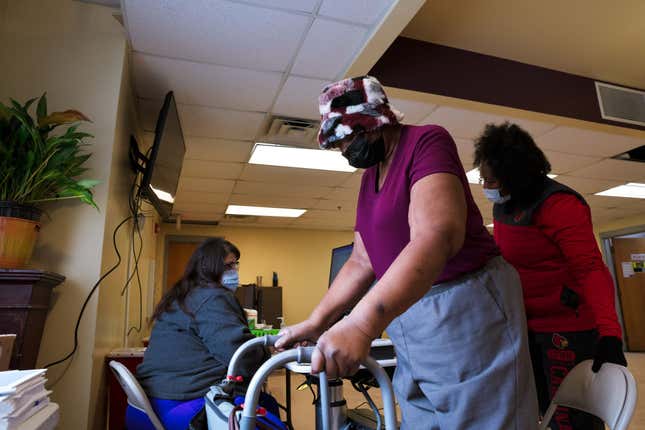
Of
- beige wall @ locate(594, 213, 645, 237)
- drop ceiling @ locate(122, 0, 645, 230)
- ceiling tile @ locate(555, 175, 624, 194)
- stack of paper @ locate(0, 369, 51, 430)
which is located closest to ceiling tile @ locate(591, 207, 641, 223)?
beige wall @ locate(594, 213, 645, 237)

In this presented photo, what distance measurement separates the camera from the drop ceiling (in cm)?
218

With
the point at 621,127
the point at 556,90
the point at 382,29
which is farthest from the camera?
the point at 621,127

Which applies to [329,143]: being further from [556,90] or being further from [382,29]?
[556,90]

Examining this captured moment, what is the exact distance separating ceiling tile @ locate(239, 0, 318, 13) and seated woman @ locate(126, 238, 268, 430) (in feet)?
4.59

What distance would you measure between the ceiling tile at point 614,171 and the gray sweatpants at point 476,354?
15.2ft

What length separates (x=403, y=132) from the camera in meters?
1.01

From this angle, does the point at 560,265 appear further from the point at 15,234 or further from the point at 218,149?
the point at 218,149

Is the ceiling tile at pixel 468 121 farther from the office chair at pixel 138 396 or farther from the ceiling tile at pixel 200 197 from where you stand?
the ceiling tile at pixel 200 197

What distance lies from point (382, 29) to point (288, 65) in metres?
0.67

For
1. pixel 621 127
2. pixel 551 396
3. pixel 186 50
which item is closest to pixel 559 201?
pixel 551 396

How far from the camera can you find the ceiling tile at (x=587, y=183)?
5.25 metres

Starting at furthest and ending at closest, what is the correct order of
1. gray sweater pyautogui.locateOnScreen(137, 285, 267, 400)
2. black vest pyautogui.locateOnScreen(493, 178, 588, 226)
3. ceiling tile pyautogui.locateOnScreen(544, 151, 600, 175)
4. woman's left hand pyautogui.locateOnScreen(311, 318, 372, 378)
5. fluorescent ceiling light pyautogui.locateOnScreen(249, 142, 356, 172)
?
ceiling tile pyautogui.locateOnScreen(544, 151, 600, 175), fluorescent ceiling light pyautogui.locateOnScreen(249, 142, 356, 172), gray sweater pyautogui.locateOnScreen(137, 285, 267, 400), black vest pyautogui.locateOnScreen(493, 178, 588, 226), woman's left hand pyautogui.locateOnScreen(311, 318, 372, 378)

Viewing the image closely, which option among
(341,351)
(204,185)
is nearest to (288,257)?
(204,185)

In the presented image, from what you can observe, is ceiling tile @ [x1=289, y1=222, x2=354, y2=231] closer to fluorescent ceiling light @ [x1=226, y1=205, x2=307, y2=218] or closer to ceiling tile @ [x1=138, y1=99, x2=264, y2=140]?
fluorescent ceiling light @ [x1=226, y1=205, x2=307, y2=218]
